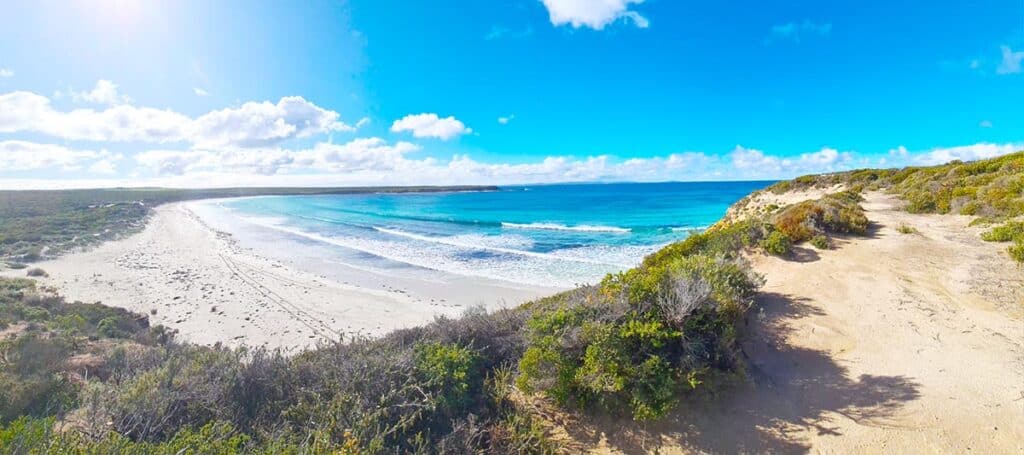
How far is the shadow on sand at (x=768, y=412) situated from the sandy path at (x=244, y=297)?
734cm

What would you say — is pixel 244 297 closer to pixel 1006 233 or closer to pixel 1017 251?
pixel 1017 251

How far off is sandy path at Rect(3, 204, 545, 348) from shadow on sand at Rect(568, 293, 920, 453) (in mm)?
7335

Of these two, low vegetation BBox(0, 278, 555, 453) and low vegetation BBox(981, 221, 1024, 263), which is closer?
low vegetation BBox(0, 278, 555, 453)

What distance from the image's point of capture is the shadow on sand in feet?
12.8

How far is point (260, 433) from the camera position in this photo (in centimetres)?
369

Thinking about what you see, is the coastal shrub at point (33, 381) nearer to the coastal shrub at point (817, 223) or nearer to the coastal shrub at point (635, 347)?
the coastal shrub at point (635, 347)

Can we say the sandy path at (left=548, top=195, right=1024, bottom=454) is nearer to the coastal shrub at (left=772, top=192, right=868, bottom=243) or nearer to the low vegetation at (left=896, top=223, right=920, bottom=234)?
the coastal shrub at (left=772, top=192, right=868, bottom=243)

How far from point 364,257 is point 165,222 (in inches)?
1289

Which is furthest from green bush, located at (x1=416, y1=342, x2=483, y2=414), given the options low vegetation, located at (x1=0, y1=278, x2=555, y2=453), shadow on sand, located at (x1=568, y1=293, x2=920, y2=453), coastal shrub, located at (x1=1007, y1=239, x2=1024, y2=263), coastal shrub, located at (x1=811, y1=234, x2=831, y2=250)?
coastal shrub, located at (x1=1007, y1=239, x2=1024, y2=263)

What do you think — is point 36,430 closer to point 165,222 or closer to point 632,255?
point 632,255

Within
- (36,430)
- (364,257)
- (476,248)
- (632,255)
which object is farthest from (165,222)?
(36,430)

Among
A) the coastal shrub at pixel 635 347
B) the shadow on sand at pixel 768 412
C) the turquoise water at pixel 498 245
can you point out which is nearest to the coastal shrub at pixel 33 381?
the coastal shrub at pixel 635 347

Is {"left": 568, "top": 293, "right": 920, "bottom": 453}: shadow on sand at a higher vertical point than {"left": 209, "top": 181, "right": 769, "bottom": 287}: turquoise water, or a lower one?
higher

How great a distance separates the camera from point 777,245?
8453mm
